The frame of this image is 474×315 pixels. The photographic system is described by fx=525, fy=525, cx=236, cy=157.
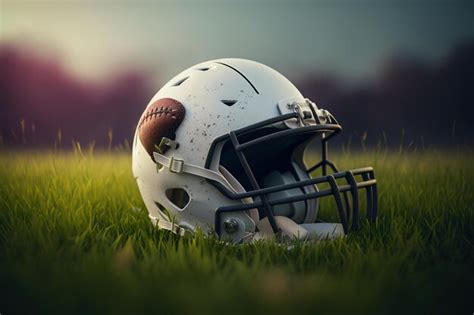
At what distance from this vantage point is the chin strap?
112 inches

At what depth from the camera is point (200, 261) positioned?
233 cm

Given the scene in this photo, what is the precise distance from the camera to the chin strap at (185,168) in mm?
2834

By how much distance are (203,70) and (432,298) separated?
1.81 metres

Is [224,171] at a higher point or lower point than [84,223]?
higher

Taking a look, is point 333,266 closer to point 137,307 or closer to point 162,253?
point 162,253

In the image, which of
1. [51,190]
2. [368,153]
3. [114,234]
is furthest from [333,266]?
[368,153]

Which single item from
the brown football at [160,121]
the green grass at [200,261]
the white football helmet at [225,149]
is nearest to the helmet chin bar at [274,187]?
the white football helmet at [225,149]

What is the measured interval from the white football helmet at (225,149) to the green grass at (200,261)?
6.8 inches

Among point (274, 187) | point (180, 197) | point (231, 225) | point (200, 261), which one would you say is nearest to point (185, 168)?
point (180, 197)

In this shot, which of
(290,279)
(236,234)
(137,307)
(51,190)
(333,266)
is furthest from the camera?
(51,190)

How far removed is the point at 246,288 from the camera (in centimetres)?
198

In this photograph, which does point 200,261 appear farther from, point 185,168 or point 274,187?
point 185,168

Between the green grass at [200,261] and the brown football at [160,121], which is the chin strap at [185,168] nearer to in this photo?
the brown football at [160,121]

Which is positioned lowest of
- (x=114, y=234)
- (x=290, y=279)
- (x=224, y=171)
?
(x=114, y=234)
